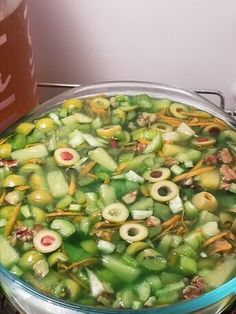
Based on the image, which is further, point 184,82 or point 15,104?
point 184,82

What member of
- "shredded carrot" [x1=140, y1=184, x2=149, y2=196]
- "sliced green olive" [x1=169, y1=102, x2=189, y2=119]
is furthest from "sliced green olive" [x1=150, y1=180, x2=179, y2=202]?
"sliced green olive" [x1=169, y1=102, x2=189, y2=119]

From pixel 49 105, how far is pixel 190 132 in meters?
0.16

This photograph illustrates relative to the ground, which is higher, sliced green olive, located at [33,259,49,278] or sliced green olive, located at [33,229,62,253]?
sliced green olive, located at [33,229,62,253]

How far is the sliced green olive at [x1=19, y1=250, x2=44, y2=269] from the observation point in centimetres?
58

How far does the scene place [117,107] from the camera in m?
0.74

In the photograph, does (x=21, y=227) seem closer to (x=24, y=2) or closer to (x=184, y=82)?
(x=24, y=2)

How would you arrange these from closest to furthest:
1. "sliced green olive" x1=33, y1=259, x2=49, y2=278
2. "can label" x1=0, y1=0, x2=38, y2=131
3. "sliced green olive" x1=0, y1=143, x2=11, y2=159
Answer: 1. "sliced green olive" x1=33, y1=259, x2=49, y2=278
2. "sliced green olive" x1=0, y1=143, x2=11, y2=159
3. "can label" x1=0, y1=0, x2=38, y2=131

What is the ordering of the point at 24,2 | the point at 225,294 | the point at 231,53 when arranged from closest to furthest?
the point at 225,294 → the point at 24,2 → the point at 231,53

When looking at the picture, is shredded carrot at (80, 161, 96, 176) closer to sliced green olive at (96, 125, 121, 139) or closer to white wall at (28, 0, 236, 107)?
sliced green olive at (96, 125, 121, 139)

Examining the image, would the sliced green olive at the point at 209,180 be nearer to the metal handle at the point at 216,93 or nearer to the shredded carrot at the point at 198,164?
the shredded carrot at the point at 198,164

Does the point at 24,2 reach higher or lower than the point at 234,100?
higher

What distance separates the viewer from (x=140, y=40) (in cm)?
93

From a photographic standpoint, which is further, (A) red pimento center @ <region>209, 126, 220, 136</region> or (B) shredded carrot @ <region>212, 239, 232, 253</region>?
(A) red pimento center @ <region>209, 126, 220, 136</region>

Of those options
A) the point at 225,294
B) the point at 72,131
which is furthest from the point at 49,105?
the point at 225,294
